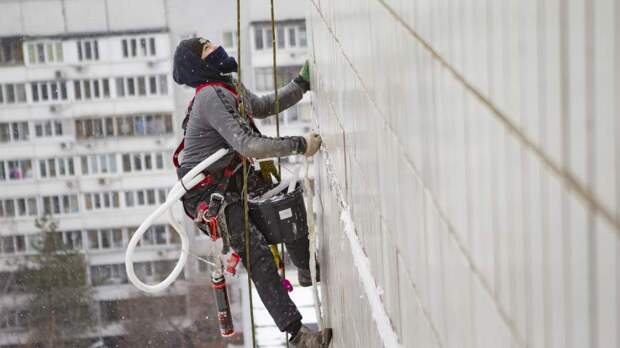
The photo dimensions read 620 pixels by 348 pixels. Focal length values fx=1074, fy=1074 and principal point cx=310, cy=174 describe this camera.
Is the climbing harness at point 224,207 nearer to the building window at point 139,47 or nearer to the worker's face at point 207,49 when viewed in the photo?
the worker's face at point 207,49

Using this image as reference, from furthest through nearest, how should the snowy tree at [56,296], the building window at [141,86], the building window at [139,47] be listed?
1. the building window at [141,86]
2. the building window at [139,47]
3. the snowy tree at [56,296]

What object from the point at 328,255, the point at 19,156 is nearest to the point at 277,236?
the point at 328,255

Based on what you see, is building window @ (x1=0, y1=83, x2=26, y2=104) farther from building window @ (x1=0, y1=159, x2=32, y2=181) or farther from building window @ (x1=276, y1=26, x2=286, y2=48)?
building window @ (x1=276, y1=26, x2=286, y2=48)

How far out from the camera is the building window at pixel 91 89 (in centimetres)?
3222

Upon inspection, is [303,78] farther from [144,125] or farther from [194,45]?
[144,125]

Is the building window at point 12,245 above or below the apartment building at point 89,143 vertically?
below

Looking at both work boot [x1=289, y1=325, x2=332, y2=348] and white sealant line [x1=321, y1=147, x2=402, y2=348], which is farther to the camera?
work boot [x1=289, y1=325, x2=332, y2=348]

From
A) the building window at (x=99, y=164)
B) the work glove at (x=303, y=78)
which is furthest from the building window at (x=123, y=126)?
the work glove at (x=303, y=78)

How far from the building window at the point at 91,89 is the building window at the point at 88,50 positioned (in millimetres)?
720

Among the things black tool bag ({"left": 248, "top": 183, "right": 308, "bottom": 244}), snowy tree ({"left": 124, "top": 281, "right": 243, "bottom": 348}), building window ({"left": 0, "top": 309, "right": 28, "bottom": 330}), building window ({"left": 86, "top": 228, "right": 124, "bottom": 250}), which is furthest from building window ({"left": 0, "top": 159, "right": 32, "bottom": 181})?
black tool bag ({"left": 248, "top": 183, "right": 308, "bottom": 244})

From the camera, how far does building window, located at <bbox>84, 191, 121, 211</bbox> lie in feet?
107

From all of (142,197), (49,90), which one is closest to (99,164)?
(142,197)

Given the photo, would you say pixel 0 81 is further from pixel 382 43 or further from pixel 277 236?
pixel 382 43

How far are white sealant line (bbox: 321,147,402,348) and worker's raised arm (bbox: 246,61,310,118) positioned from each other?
1.02 metres
